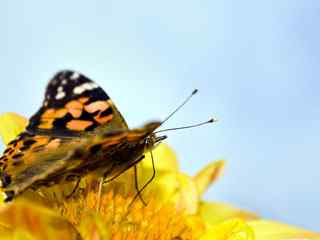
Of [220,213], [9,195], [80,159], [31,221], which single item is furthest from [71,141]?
[220,213]

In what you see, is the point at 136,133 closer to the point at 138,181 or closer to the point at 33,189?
the point at 33,189

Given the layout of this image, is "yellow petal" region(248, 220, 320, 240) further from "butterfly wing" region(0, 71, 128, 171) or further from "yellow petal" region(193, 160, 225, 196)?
"butterfly wing" region(0, 71, 128, 171)

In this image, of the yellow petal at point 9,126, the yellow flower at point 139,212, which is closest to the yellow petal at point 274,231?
the yellow flower at point 139,212

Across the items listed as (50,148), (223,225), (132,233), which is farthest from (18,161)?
(223,225)

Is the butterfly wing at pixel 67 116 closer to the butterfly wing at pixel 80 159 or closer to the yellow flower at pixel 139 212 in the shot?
the butterfly wing at pixel 80 159

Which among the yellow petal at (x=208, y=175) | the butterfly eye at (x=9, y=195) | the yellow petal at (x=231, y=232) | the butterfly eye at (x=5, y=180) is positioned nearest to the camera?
the butterfly eye at (x=9, y=195)
